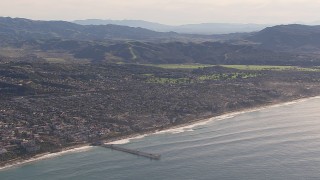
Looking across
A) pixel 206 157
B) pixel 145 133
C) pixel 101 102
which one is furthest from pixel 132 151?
pixel 101 102

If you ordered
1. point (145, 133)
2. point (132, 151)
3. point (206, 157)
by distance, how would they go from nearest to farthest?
point (206, 157) → point (132, 151) → point (145, 133)

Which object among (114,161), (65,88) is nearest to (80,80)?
(65,88)

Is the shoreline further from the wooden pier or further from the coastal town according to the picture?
the wooden pier

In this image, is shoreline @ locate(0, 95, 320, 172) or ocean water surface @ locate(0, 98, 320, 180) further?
shoreline @ locate(0, 95, 320, 172)

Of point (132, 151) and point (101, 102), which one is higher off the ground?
point (101, 102)

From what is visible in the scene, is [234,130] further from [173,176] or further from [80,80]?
[80,80]

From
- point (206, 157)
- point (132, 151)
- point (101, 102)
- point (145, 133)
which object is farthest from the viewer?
point (101, 102)

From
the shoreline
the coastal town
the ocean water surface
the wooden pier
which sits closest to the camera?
the ocean water surface

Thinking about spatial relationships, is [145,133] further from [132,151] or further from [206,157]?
[206,157]

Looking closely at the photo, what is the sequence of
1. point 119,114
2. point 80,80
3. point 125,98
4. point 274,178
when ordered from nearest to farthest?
point 274,178 < point 119,114 < point 125,98 < point 80,80
